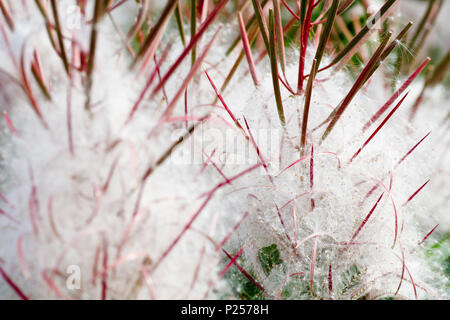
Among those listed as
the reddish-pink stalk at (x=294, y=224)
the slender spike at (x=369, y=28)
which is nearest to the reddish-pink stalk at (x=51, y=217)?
the reddish-pink stalk at (x=294, y=224)

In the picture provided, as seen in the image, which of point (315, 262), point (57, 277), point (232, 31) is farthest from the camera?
point (232, 31)

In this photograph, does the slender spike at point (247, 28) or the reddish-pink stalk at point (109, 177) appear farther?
the slender spike at point (247, 28)

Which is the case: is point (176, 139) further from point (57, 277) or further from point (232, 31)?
point (232, 31)

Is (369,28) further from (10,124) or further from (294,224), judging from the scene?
(10,124)

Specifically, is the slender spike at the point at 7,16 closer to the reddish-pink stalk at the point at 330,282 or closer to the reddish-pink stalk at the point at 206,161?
the reddish-pink stalk at the point at 206,161

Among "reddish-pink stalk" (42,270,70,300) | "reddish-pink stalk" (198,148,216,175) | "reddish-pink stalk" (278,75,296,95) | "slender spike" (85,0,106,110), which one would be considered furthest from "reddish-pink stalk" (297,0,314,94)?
"reddish-pink stalk" (42,270,70,300)

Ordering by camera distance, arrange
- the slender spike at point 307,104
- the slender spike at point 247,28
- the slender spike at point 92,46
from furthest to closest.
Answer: the slender spike at point 247,28
the slender spike at point 307,104
the slender spike at point 92,46

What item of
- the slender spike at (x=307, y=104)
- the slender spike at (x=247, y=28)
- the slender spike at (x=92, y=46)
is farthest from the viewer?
the slender spike at (x=247, y=28)
